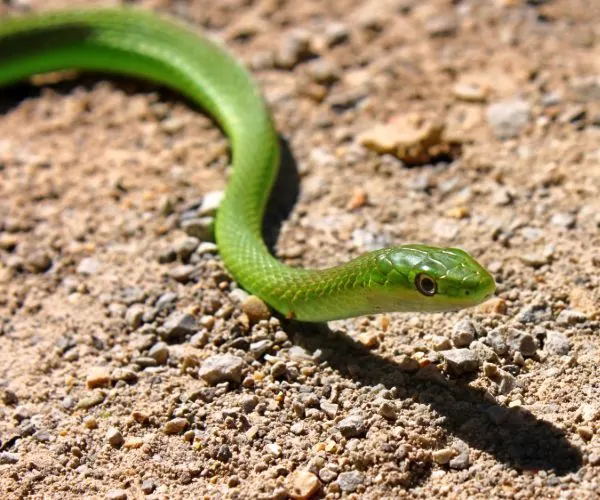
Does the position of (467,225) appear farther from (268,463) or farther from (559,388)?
(268,463)

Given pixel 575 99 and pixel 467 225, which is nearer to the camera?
pixel 467 225

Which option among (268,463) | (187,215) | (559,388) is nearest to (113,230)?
(187,215)

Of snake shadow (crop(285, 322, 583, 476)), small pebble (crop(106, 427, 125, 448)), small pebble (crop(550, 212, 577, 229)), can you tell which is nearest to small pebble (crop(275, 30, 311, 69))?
small pebble (crop(550, 212, 577, 229))

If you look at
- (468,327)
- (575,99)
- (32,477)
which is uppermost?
(575,99)

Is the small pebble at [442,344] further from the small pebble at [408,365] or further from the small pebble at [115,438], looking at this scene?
the small pebble at [115,438]

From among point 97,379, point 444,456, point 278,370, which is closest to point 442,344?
point 444,456

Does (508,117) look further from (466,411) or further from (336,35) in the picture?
(466,411)
